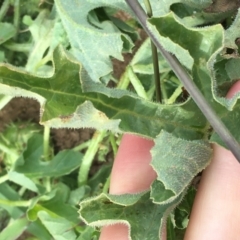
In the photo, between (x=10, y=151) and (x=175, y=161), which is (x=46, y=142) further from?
(x=175, y=161)

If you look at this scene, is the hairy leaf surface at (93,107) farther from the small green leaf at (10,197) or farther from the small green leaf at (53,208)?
the small green leaf at (10,197)

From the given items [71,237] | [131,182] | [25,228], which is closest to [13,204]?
[25,228]

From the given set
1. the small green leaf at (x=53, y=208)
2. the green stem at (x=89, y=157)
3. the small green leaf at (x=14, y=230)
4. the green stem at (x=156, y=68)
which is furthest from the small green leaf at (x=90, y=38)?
the small green leaf at (x=14, y=230)

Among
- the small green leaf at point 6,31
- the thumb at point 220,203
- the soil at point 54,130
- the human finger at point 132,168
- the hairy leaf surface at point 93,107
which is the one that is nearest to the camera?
the hairy leaf surface at point 93,107

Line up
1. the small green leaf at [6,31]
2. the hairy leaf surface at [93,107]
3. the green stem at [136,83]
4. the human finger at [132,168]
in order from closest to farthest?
the hairy leaf surface at [93,107] → the human finger at [132,168] → the green stem at [136,83] → the small green leaf at [6,31]

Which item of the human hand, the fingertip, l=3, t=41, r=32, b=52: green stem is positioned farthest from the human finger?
l=3, t=41, r=32, b=52: green stem

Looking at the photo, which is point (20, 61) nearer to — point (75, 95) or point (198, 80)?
point (75, 95)

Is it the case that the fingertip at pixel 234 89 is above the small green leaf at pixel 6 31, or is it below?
above

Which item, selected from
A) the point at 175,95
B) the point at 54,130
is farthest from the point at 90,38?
the point at 54,130
